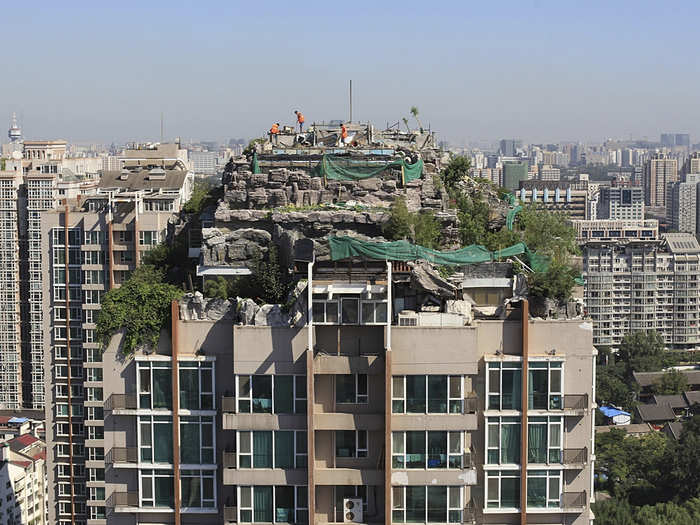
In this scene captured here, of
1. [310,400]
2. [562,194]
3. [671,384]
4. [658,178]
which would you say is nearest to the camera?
[310,400]

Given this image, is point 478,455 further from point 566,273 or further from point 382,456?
point 566,273

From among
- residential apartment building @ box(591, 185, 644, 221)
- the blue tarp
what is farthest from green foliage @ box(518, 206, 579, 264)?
residential apartment building @ box(591, 185, 644, 221)

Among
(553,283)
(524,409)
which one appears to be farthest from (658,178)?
(524,409)

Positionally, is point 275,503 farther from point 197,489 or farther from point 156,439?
point 156,439

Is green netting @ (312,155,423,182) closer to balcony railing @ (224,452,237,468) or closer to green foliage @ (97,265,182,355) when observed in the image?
green foliage @ (97,265,182,355)

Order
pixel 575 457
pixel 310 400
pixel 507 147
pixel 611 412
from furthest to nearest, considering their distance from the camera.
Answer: pixel 507 147 < pixel 611 412 < pixel 575 457 < pixel 310 400

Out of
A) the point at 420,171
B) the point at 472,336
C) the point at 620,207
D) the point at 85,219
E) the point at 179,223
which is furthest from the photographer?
the point at 620,207

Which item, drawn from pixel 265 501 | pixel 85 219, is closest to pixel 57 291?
pixel 85 219
